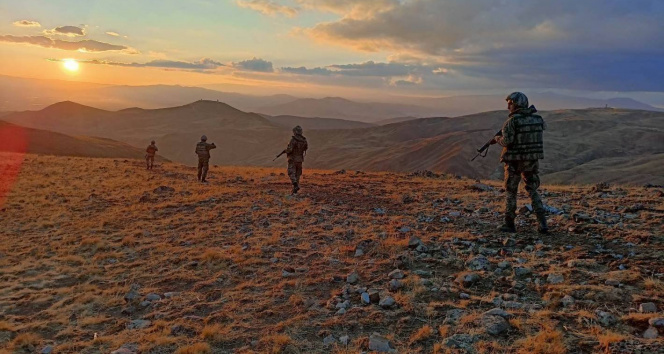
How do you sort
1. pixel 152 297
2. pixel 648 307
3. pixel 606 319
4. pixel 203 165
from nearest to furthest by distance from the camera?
pixel 606 319
pixel 648 307
pixel 152 297
pixel 203 165

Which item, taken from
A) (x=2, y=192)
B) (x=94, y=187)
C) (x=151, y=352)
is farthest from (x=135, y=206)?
(x=151, y=352)

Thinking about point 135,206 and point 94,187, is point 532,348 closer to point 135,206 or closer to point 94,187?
point 135,206

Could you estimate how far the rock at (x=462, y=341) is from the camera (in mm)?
4863

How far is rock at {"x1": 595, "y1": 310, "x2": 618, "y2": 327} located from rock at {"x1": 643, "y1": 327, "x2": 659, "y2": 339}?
1.27 feet

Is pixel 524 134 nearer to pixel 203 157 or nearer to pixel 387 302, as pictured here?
pixel 387 302

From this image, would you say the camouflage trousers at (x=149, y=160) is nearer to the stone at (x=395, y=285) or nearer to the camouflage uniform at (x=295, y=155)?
the camouflage uniform at (x=295, y=155)

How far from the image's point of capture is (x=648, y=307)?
525cm

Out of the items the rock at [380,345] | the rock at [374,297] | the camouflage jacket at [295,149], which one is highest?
the camouflage jacket at [295,149]

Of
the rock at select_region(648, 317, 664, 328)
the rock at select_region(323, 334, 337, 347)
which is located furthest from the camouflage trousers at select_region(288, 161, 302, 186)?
the rock at select_region(648, 317, 664, 328)

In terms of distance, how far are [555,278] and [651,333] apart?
73.6 inches

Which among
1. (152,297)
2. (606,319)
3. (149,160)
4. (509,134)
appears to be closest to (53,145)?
(149,160)

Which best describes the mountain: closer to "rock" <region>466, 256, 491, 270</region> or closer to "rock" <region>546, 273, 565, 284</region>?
"rock" <region>466, 256, 491, 270</region>

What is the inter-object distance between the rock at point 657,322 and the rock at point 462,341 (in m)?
2.07

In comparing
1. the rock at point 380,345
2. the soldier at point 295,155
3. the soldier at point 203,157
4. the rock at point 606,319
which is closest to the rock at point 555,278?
the rock at point 606,319
